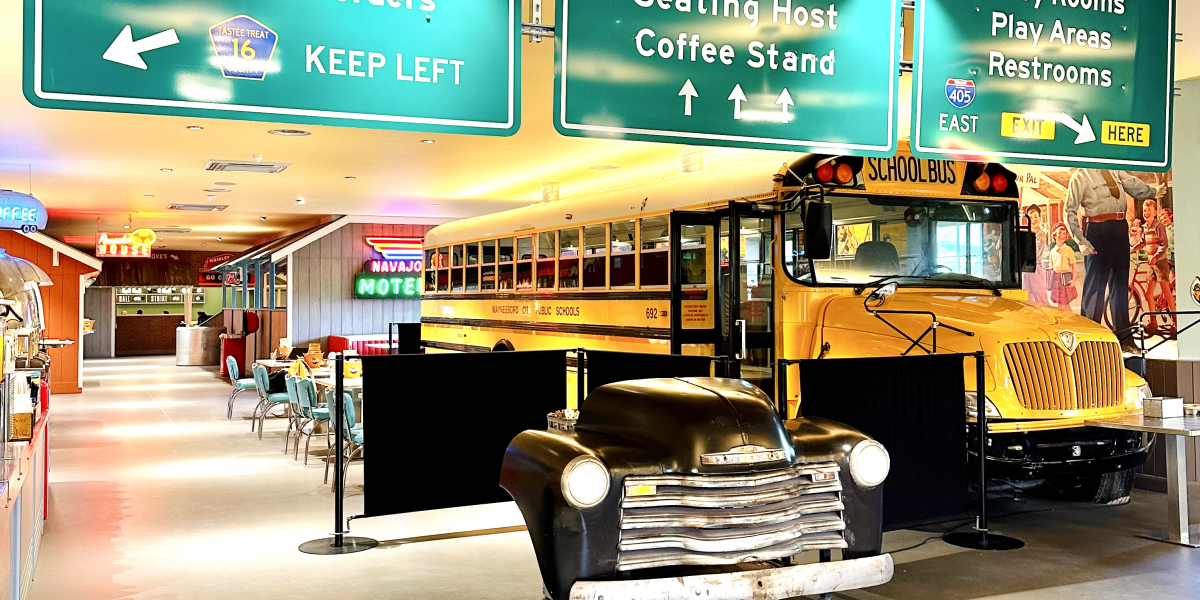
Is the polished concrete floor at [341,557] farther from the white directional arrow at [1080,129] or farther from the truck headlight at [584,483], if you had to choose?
the white directional arrow at [1080,129]

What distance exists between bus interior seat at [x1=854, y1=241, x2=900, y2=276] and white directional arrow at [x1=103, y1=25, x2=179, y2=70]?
15.1 feet

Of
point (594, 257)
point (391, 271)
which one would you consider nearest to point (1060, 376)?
point (594, 257)

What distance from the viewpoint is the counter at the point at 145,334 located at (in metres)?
30.7

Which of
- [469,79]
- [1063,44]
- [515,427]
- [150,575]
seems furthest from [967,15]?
[150,575]

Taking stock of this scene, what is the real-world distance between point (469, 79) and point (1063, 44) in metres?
2.68

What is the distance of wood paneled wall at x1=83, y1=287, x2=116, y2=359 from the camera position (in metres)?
29.0

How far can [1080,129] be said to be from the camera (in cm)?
454

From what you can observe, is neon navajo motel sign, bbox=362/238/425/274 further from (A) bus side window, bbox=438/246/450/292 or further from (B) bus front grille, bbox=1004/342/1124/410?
(B) bus front grille, bbox=1004/342/1124/410

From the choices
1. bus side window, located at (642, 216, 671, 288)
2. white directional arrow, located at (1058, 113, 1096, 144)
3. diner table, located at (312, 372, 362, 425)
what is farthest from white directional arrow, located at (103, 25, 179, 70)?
diner table, located at (312, 372, 362, 425)

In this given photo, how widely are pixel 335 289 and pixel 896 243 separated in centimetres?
1419

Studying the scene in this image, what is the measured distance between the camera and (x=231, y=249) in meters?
29.3

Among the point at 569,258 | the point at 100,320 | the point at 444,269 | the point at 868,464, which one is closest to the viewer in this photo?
the point at 868,464

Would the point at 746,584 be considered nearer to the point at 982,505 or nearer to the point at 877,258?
the point at 982,505

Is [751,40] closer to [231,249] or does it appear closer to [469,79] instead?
[469,79]
